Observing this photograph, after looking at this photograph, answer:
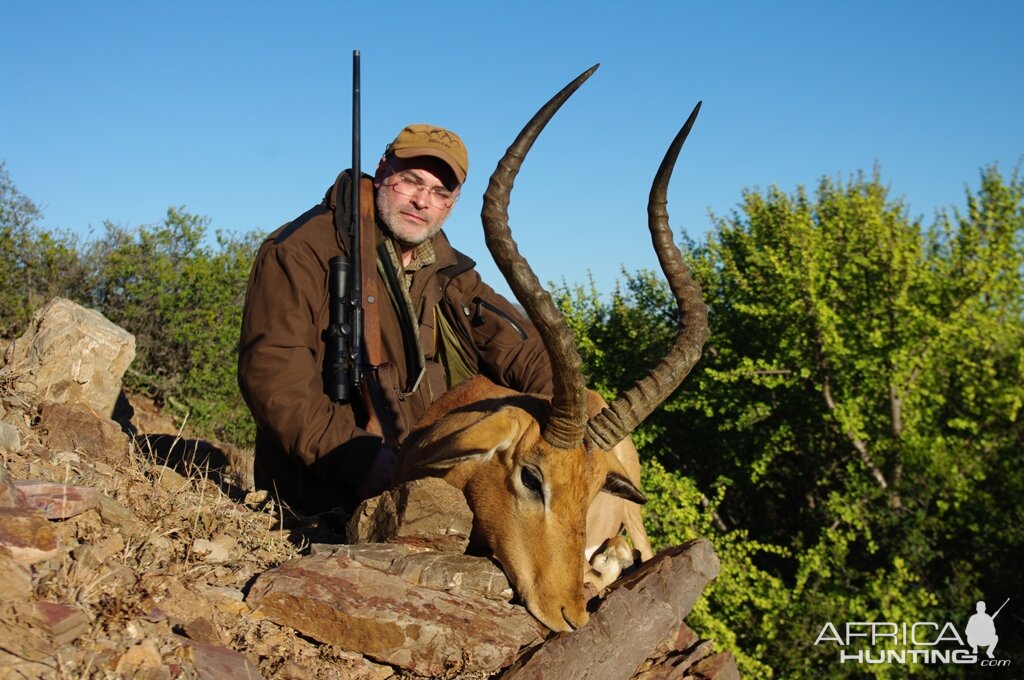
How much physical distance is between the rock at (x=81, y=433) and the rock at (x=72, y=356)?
1.84ft

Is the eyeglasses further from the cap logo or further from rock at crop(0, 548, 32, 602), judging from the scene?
rock at crop(0, 548, 32, 602)

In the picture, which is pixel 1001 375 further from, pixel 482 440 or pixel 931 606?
pixel 482 440

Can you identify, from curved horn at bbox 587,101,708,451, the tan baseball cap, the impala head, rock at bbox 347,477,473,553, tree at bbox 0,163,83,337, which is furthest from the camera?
tree at bbox 0,163,83,337

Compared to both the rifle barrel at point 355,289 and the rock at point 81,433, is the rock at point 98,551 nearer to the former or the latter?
the rock at point 81,433

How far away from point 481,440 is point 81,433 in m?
2.68

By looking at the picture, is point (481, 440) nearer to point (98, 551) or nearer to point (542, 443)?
point (542, 443)

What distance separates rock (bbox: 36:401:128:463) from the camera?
231 inches

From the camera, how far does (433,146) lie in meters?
6.91

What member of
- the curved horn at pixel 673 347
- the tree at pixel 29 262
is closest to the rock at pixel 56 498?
the curved horn at pixel 673 347

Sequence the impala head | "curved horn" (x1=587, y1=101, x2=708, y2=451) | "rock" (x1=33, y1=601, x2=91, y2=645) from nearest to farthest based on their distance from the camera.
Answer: "rock" (x1=33, y1=601, x2=91, y2=645), the impala head, "curved horn" (x1=587, y1=101, x2=708, y2=451)

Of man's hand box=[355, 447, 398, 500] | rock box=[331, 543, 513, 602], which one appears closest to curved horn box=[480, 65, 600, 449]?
rock box=[331, 543, 513, 602]

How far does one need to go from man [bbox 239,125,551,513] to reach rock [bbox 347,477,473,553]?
0.98 m

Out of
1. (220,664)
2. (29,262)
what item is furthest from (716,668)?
(29,262)

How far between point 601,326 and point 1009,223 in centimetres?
838
